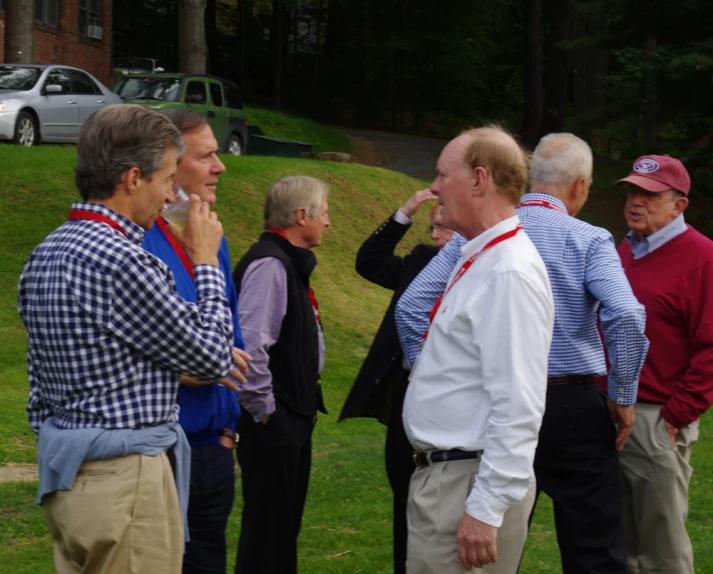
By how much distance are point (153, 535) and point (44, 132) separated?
56.0 ft

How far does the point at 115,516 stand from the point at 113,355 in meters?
0.43

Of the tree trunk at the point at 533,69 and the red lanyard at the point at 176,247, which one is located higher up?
the tree trunk at the point at 533,69

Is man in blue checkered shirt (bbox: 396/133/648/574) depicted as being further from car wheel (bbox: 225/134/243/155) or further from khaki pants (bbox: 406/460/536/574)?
car wheel (bbox: 225/134/243/155)

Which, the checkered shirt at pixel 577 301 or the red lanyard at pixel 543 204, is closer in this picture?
the checkered shirt at pixel 577 301

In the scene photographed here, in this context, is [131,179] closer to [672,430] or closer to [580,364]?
[580,364]

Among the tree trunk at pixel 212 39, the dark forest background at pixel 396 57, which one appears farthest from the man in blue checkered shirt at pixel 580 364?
the tree trunk at pixel 212 39

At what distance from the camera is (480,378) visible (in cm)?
296

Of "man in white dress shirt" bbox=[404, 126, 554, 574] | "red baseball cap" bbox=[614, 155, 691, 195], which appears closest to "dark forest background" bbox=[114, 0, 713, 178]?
"red baseball cap" bbox=[614, 155, 691, 195]

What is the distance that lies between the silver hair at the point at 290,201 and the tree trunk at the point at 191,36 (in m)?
19.4

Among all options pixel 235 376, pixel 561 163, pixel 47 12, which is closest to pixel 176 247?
pixel 235 376

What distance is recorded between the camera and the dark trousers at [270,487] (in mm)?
4410

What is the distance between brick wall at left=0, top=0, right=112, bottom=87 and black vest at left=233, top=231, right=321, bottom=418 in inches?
1110

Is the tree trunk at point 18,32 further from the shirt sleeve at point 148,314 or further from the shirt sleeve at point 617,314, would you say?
the shirt sleeve at point 148,314

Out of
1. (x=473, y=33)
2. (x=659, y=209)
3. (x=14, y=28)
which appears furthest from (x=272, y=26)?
(x=659, y=209)
